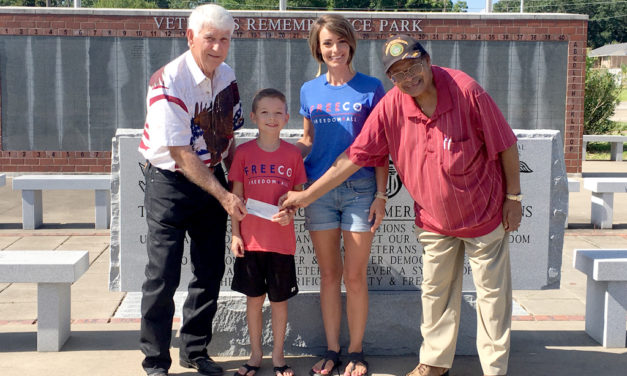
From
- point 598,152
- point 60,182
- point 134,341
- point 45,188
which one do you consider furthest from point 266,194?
point 598,152

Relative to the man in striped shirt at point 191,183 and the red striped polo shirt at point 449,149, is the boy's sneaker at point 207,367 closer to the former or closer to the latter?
the man in striped shirt at point 191,183

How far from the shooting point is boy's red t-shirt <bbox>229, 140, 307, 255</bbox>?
12.9 ft

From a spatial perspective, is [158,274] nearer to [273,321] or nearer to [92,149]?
[273,321]

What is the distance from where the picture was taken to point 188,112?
374 centimetres

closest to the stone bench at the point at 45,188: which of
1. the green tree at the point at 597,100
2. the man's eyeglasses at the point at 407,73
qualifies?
the man's eyeglasses at the point at 407,73

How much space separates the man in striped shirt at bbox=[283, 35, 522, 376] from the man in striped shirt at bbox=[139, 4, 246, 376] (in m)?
0.48

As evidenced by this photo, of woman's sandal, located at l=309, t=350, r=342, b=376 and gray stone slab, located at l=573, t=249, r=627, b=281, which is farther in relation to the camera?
A: gray stone slab, located at l=573, t=249, r=627, b=281

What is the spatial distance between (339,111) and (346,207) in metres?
0.50

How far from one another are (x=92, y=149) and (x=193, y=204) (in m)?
10.0

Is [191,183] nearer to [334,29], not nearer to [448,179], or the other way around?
[334,29]

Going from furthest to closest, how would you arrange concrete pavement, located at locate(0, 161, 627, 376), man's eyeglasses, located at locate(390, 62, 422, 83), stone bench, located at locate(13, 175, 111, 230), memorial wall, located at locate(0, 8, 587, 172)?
1. memorial wall, located at locate(0, 8, 587, 172)
2. stone bench, located at locate(13, 175, 111, 230)
3. concrete pavement, located at locate(0, 161, 627, 376)
4. man's eyeglasses, located at locate(390, 62, 422, 83)

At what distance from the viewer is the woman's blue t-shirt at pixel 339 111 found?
388cm

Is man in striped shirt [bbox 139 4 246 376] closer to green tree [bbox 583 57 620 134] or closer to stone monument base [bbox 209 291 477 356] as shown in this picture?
stone monument base [bbox 209 291 477 356]

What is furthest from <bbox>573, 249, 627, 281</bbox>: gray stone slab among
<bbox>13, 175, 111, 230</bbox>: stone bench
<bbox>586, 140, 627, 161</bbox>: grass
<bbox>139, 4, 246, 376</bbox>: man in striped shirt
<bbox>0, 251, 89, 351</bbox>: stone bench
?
<bbox>586, 140, 627, 161</bbox>: grass
